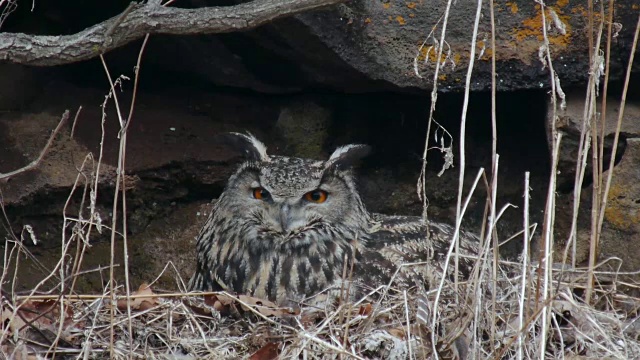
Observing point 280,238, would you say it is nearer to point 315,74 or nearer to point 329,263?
point 329,263

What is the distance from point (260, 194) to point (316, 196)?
0.22 m

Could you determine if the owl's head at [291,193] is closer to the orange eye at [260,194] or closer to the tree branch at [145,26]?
the orange eye at [260,194]

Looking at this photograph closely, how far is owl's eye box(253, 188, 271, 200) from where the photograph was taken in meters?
3.76

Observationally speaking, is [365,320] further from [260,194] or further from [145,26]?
[145,26]

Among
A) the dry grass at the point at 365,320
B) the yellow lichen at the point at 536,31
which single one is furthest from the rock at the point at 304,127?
the dry grass at the point at 365,320

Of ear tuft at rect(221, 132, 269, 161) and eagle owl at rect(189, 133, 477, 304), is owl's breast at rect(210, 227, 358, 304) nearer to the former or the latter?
eagle owl at rect(189, 133, 477, 304)

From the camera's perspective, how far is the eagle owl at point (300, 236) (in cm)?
355

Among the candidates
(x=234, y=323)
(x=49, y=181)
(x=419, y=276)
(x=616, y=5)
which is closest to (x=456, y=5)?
(x=616, y=5)

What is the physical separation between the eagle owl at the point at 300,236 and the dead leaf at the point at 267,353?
53cm

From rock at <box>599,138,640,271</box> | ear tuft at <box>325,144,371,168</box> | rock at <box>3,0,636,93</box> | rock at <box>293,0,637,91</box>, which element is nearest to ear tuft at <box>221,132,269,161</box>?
ear tuft at <box>325,144,371,168</box>

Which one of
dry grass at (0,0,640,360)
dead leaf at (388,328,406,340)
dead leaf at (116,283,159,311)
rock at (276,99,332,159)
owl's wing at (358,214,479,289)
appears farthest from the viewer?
rock at (276,99,332,159)

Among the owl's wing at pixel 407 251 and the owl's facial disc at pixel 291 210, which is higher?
the owl's facial disc at pixel 291 210

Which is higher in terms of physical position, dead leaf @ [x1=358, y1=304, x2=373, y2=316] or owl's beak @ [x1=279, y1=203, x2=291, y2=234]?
owl's beak @ [x1=279, y1=203, x2=291, y2=234]

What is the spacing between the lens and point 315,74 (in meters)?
3.93
